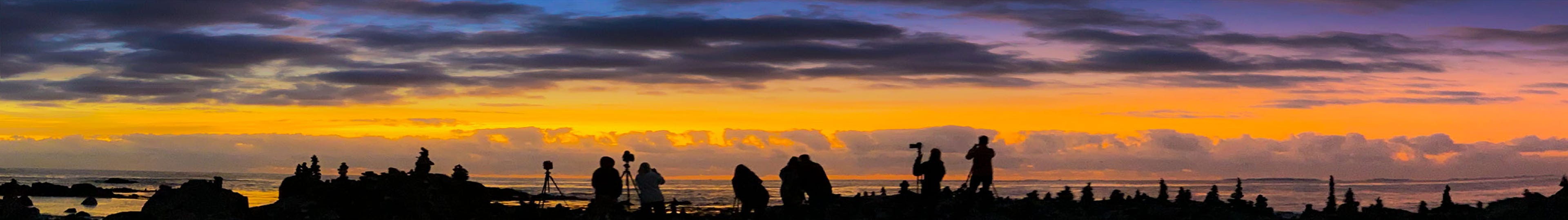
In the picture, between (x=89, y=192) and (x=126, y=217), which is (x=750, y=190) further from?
(x=89, y=192)

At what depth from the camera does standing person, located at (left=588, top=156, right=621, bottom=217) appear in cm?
2553

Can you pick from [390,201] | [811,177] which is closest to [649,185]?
[811,177]

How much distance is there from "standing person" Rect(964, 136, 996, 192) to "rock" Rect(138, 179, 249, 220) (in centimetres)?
1598

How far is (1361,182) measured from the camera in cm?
11906

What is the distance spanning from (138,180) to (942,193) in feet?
407

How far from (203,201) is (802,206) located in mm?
14565

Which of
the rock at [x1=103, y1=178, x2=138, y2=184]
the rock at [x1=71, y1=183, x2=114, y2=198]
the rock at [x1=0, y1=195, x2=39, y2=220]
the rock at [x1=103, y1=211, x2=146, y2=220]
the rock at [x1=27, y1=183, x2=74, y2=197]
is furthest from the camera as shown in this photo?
the rock at [x1=103, y1=178, x2=138, y2=184]

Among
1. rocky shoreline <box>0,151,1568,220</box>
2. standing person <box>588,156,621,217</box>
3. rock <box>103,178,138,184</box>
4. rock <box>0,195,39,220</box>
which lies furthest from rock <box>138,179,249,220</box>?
rock <box>103,178,138,184</box>

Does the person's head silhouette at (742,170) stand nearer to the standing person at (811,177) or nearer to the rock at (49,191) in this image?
the standing person at (811,177)

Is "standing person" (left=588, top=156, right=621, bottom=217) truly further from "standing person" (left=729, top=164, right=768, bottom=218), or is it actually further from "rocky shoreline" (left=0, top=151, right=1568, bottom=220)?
"standing person" (left=729, top=164, right=768, bottom=218)

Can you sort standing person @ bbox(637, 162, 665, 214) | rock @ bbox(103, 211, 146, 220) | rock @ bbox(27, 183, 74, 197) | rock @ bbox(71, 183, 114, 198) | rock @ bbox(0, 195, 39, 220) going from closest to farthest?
standing person @ bbox(637, 162, 665, 214)
rock @ bbox(103, 211, 146, 220)
rock @ bbox(0, 195, 39, 220)
rock @ bbox(71, 183, 114, 198)
rock @ bbox(27, 183, 74, 197)

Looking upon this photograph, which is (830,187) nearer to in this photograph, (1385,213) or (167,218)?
(1385,213)

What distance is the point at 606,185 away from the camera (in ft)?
83.9

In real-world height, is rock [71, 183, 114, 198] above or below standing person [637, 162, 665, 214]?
above
